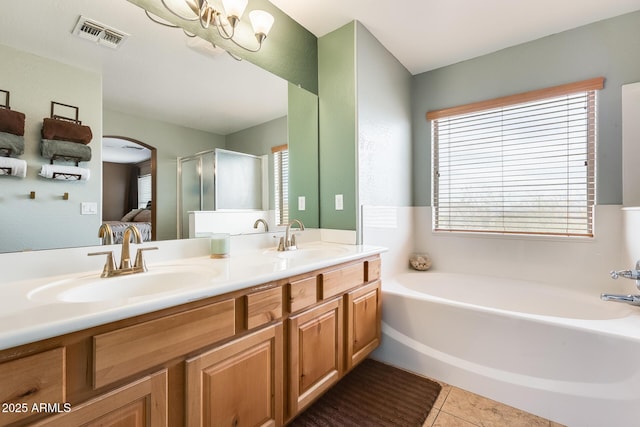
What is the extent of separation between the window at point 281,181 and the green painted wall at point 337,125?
12.4 inches

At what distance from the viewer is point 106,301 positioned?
772 millimetres

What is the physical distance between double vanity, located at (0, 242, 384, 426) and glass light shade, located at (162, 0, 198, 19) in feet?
4.07

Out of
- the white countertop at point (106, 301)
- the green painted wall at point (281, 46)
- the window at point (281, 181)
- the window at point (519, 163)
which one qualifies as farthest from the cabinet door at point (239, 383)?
the window at point (519, 163)

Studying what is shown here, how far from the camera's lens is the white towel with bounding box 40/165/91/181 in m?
1.04

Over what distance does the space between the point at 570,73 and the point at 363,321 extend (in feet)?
7.73

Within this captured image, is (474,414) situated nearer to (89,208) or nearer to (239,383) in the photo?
(239,383)

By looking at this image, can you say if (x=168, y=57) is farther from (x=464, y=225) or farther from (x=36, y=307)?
(x=464, y=225)

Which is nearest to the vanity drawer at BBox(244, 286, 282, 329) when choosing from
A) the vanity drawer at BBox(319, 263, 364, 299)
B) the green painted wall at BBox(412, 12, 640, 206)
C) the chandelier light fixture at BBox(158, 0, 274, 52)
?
the vanity drawer at BBox(319, 263, 364, 299)

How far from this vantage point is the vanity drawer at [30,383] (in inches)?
23.0

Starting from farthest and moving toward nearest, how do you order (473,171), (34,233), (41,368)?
1. (473,171)
2. (34,233)
3. (41,368)

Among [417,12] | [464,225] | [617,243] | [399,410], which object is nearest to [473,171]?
[464,225]

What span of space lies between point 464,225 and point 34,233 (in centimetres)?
281

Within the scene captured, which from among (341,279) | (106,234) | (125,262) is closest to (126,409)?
(125,262)

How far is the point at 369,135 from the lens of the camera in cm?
217
